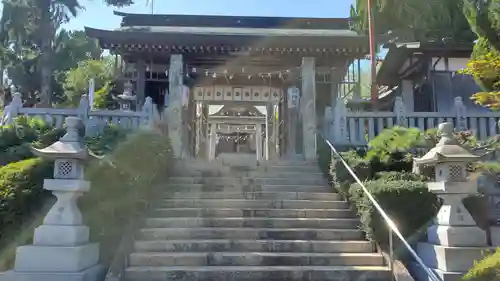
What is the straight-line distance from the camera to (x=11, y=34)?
61.1 ft

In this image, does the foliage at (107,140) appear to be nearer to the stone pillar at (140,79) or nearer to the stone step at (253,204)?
the stone step at (253,204)

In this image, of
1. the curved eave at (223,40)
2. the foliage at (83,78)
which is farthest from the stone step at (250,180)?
the foliage at (83,78)

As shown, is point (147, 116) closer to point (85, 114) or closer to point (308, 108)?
point (85, 114)

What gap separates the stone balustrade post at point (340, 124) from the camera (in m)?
10.6

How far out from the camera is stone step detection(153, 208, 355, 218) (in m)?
7.36

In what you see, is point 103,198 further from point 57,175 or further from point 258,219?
point 258,219

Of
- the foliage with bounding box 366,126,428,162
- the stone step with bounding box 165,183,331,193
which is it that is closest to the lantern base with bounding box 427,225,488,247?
the foliage with bounding box 366,126,428,162

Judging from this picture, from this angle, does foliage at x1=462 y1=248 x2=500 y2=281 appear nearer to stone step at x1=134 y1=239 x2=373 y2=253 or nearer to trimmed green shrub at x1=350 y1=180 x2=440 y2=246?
trimmed green shrub at x1=350 y1=180 x2=440 y2=246

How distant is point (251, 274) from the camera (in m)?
5.60

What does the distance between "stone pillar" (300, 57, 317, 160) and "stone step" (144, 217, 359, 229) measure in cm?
420

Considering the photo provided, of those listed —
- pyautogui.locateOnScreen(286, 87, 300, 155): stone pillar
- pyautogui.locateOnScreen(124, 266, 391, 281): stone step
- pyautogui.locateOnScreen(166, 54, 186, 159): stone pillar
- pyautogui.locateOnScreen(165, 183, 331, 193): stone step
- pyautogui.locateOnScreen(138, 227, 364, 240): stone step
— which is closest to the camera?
pyautogui.locateOnScreen(124, 266, 391, 281): stone step

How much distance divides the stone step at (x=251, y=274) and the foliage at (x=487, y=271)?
1524mm

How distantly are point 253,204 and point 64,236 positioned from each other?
347 centimetres

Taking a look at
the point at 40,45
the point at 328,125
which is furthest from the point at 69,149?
the point at 40,45
